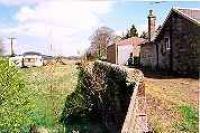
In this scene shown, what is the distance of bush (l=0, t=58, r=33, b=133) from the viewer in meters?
23.1

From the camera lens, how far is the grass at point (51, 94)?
90.8ft

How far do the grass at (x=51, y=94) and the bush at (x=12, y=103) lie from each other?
8.10 ft

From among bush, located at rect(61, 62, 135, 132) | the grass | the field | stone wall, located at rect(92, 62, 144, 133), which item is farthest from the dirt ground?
the grass

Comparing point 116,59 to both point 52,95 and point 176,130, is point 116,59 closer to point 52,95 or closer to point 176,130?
point 52,95

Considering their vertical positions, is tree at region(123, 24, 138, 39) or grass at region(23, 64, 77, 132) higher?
tree at region(123, 24, 138, 39)

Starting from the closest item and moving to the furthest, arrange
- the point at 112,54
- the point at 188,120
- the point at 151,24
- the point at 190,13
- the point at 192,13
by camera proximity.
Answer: the point at 188,120 → the point at 192,13 → the point at 190,13 → the point at 151,24 → the point at 112,54

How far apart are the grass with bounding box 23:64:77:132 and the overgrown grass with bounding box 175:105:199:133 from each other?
1337 centimetres

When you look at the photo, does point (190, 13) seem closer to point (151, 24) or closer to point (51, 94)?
point (51, 94)

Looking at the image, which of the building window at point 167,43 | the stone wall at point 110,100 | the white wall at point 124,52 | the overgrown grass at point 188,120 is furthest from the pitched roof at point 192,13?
the white wall at point 124,52

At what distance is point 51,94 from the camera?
100 feet

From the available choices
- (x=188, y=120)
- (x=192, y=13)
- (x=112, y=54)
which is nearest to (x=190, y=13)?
(x=192, y=13)

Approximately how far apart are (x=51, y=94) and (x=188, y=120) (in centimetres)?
1875

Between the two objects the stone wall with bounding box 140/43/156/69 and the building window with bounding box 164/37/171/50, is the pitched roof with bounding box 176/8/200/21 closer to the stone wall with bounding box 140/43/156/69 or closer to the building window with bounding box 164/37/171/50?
the building window with bounding box 164/37/171/50

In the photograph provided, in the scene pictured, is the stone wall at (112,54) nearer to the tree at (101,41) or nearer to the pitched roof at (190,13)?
the tree at (101,41)
